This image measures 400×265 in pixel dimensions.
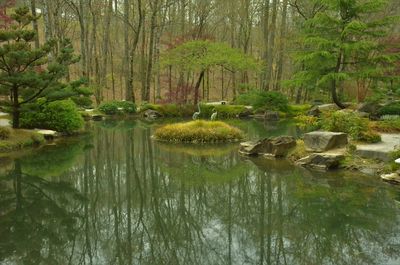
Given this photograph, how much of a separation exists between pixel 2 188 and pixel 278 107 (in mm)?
20280

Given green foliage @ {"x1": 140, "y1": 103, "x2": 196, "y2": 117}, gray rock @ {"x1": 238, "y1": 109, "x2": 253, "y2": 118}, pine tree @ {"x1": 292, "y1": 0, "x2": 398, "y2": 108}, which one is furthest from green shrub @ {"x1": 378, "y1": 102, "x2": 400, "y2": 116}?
green foliage @ {"x1": 140, "y1": 103, "x2": 196, "y2": 117}

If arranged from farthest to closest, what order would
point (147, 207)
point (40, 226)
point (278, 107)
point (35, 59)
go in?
point (278, 107) < point (35, 59) < point (147, 207) < point (40, 226)

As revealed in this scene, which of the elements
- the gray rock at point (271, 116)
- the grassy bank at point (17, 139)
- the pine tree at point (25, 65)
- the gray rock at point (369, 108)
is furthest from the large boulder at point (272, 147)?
the gray rock at point (271, 116)

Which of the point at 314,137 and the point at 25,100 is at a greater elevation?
the point at 25,100

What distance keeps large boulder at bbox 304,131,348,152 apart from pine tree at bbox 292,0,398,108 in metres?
5.31

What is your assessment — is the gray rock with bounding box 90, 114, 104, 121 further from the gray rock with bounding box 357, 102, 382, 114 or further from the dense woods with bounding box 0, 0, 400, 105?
the gray rock with bounding box 357, 102, 382, 114

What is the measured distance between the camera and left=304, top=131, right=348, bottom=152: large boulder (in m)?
10.8

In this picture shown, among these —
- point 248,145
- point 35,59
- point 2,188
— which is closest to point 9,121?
point 35,59

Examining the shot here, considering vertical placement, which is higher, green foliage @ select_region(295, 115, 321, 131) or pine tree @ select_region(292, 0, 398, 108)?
pine tree @ select_region(292, 0, 398, 108)

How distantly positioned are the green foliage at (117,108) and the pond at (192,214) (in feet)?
50.2

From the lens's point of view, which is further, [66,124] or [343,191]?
[66,124]

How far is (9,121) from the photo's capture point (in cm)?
1538

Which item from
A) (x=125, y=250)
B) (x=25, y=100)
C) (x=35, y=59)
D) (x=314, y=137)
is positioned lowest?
(x=125, y=250)

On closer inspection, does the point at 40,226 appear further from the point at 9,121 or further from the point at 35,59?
the point at 9,121
